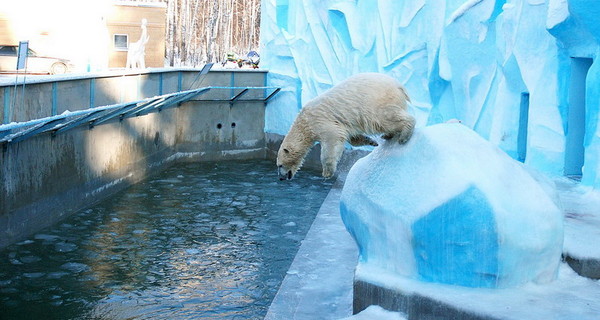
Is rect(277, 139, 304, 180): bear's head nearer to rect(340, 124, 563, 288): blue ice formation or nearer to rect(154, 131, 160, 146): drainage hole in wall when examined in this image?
rect(340, 124, 563, 288): blue ice formation

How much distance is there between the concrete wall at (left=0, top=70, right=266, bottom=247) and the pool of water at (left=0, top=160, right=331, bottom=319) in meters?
0.32

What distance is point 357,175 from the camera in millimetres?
5738

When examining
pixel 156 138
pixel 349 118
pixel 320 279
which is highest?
pixel 349 118

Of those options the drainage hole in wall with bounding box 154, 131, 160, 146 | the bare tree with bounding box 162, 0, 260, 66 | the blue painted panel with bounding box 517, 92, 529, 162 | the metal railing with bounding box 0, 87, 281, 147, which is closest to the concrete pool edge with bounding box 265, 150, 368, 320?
the metal railing with bounding box 0, 87, 281, 147

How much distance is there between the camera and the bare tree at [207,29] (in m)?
35.4

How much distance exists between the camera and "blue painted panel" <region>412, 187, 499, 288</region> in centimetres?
493

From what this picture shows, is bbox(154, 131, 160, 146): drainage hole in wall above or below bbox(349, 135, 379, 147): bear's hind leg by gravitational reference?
below

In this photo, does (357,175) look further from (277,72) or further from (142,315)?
(277,72)

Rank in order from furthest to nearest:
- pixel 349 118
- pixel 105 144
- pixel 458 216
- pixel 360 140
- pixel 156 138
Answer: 1. pixel 156 138
2. pixel 105 144
3. pixel 360 140
4. pixel 349 118
5. pixel 458 216

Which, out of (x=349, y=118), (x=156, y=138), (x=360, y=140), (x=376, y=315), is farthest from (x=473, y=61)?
(x=376, y=315)

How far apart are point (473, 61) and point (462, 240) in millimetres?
7807

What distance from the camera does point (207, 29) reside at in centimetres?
3850

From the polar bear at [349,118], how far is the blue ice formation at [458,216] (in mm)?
253

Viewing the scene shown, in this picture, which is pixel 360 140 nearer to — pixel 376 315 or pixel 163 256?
pixel 376 315
